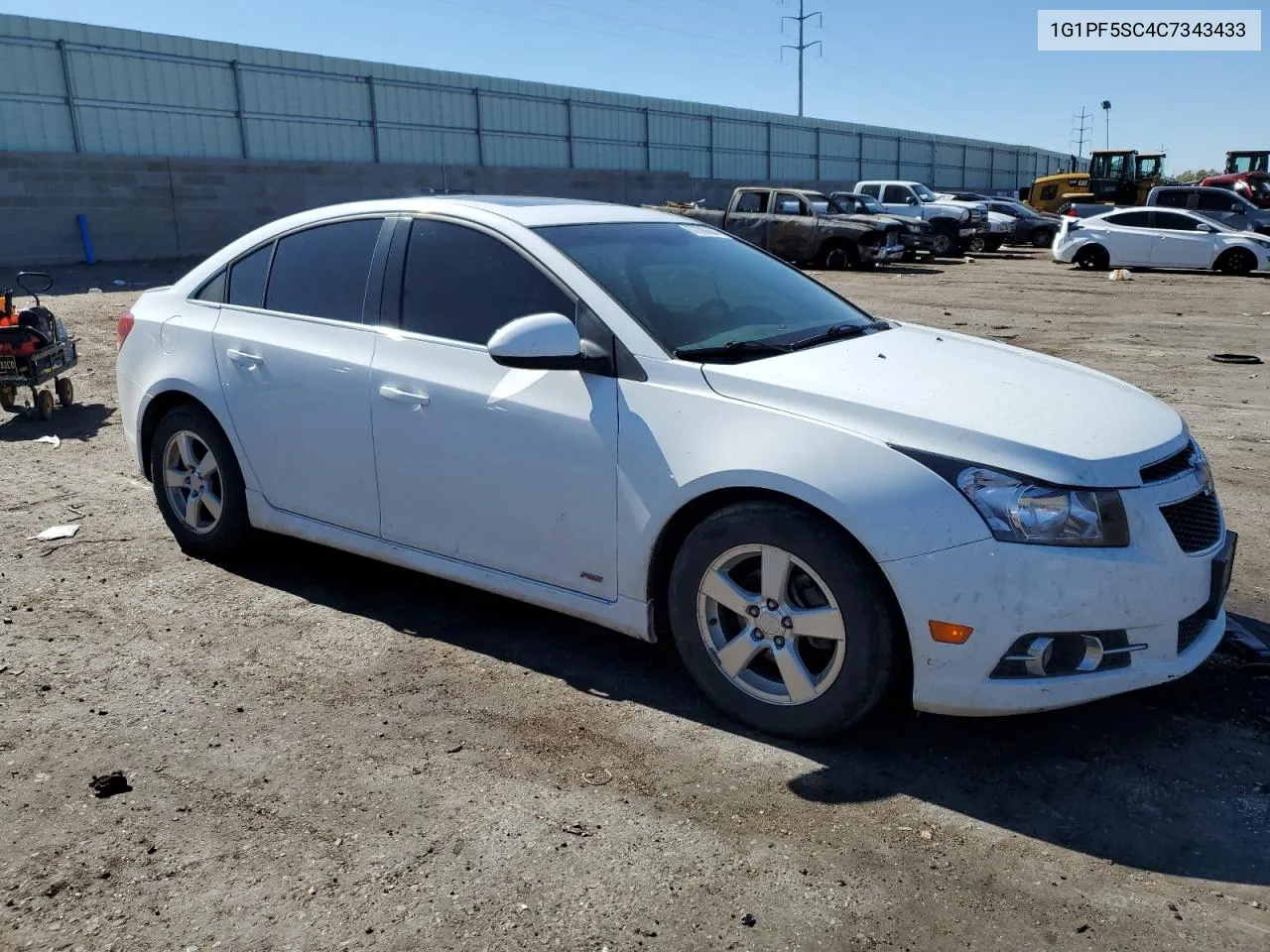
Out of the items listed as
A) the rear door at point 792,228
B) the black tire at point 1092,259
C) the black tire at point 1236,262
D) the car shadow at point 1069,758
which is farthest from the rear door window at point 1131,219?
the car shadow at point 1069,758

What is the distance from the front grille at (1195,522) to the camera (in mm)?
3223

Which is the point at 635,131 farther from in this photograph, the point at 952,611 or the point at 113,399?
the point at 952,611

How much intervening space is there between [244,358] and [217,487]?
2.27ft

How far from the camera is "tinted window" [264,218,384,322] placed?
14.8 feet

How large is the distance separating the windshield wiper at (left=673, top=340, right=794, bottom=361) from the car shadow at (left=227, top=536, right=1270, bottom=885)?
3.92 feet

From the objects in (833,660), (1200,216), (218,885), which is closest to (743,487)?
(833,660)

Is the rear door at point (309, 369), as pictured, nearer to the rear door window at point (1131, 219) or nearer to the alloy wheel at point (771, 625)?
the alloy wheel at point (771, 625)

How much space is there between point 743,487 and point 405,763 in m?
1.37

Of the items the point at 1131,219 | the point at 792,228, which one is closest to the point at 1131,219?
the point at 1131,219

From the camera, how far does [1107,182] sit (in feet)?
126

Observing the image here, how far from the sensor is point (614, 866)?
282 centimetres

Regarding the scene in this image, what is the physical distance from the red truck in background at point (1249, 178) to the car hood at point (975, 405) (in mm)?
30143

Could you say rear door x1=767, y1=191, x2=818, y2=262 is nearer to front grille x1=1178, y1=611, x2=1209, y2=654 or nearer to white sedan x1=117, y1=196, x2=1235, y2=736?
white sedan x1=117, y1=196, x2=1235, y2=736

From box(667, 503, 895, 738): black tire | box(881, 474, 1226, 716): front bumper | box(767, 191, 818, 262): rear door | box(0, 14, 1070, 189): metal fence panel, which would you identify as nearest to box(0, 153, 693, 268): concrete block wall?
box(0, 14, 1070, 189): metal fence panel
